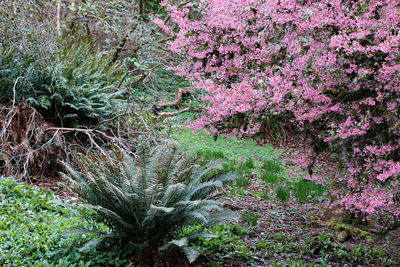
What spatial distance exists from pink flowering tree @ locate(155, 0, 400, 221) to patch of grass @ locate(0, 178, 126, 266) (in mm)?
1686

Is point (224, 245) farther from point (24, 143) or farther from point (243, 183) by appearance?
point (24, 143)

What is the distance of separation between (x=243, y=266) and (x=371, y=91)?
77.9 inches

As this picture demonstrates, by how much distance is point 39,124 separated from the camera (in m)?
5.04

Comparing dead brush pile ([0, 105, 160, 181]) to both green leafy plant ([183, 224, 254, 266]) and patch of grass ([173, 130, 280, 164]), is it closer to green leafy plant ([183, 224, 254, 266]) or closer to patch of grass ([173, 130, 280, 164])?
green leafy plant ([183, 224, 254, 266])

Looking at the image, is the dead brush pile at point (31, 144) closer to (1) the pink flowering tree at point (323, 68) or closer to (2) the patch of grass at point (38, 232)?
(2) the patch of grass at point (38, 232)

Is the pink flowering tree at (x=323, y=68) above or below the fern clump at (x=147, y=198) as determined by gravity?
above

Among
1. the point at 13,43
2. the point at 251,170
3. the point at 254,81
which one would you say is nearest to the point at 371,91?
the point at 254,81

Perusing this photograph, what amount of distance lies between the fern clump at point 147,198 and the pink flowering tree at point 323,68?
2.59ft

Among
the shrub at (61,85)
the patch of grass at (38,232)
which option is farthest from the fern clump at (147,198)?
the shrub at (61,85)

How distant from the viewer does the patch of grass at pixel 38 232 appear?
2.85m

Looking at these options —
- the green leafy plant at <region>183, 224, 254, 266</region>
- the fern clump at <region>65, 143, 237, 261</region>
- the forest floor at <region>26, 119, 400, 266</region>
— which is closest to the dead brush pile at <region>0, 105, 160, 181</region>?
the forest floor at <region>26, 119, 400, 266</region>

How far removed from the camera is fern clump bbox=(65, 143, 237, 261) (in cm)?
274

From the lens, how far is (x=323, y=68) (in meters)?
3.45

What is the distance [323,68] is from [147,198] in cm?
204
